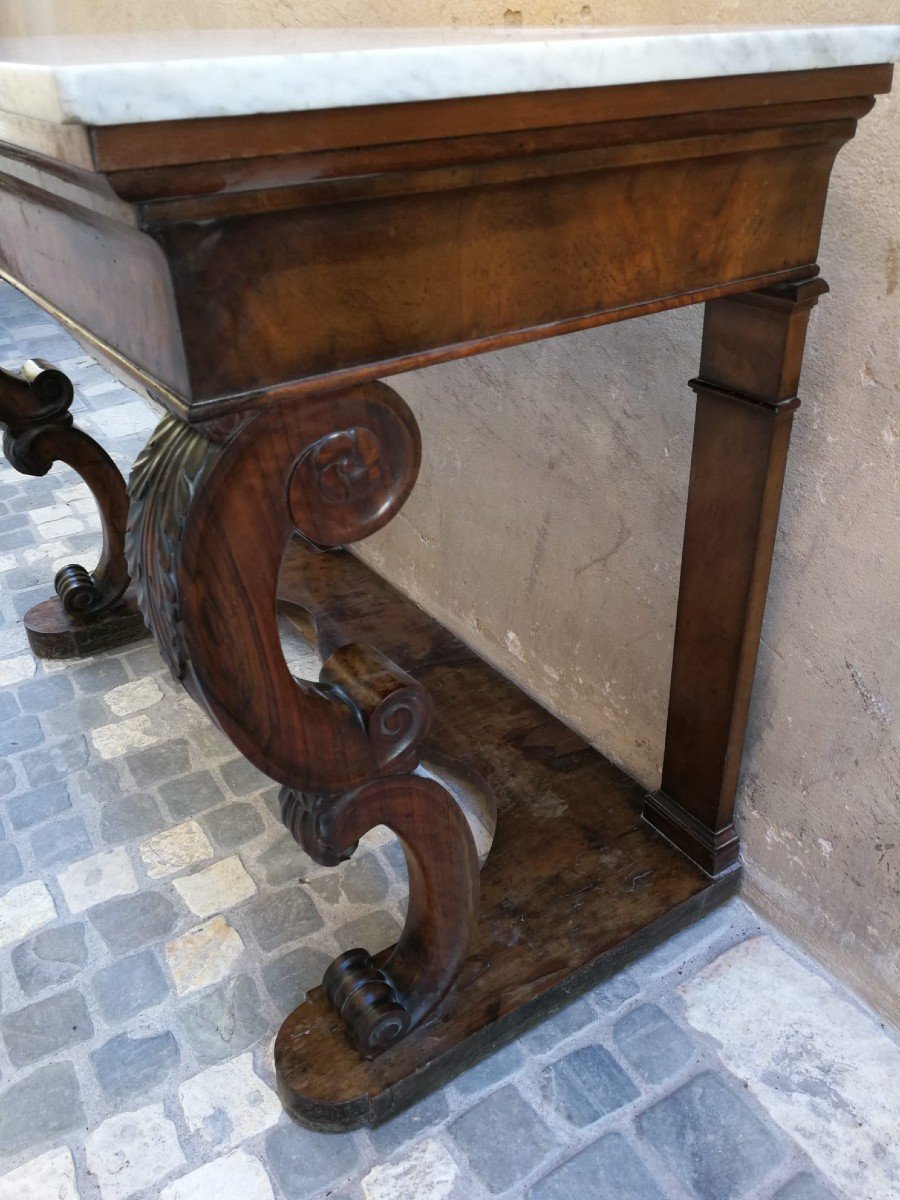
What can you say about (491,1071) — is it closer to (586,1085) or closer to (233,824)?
(586,1085)

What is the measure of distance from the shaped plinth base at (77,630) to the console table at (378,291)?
1.32 metres

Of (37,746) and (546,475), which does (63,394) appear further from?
(546,475)

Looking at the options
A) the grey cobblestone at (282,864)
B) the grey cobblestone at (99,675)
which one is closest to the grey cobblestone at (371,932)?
the grey cobblestone at (282,864)

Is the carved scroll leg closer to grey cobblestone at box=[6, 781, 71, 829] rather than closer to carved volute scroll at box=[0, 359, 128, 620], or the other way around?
grey cobblestone at box=[6, 781, 71, 829]

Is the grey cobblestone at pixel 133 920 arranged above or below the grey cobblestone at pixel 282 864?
above

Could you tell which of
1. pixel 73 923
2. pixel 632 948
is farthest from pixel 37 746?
pixel 632 948

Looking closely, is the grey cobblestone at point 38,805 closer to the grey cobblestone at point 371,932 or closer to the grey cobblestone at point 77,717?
the grey cobblestone at point 77,717

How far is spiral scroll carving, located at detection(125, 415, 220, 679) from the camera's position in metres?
0.91

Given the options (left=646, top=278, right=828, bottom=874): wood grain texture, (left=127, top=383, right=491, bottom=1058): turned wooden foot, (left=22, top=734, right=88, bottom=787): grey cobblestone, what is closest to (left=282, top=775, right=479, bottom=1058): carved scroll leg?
(left=127, top=383, right=491, bottom=1058): turned wooden foot

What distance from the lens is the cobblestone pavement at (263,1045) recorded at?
53.9 inches

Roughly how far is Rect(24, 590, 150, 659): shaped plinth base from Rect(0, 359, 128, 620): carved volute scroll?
23 millimetres

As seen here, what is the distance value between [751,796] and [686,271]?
94 cm

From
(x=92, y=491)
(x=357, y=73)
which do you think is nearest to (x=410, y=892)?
(x=357, y=73)

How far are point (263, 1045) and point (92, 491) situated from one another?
1465 mm
